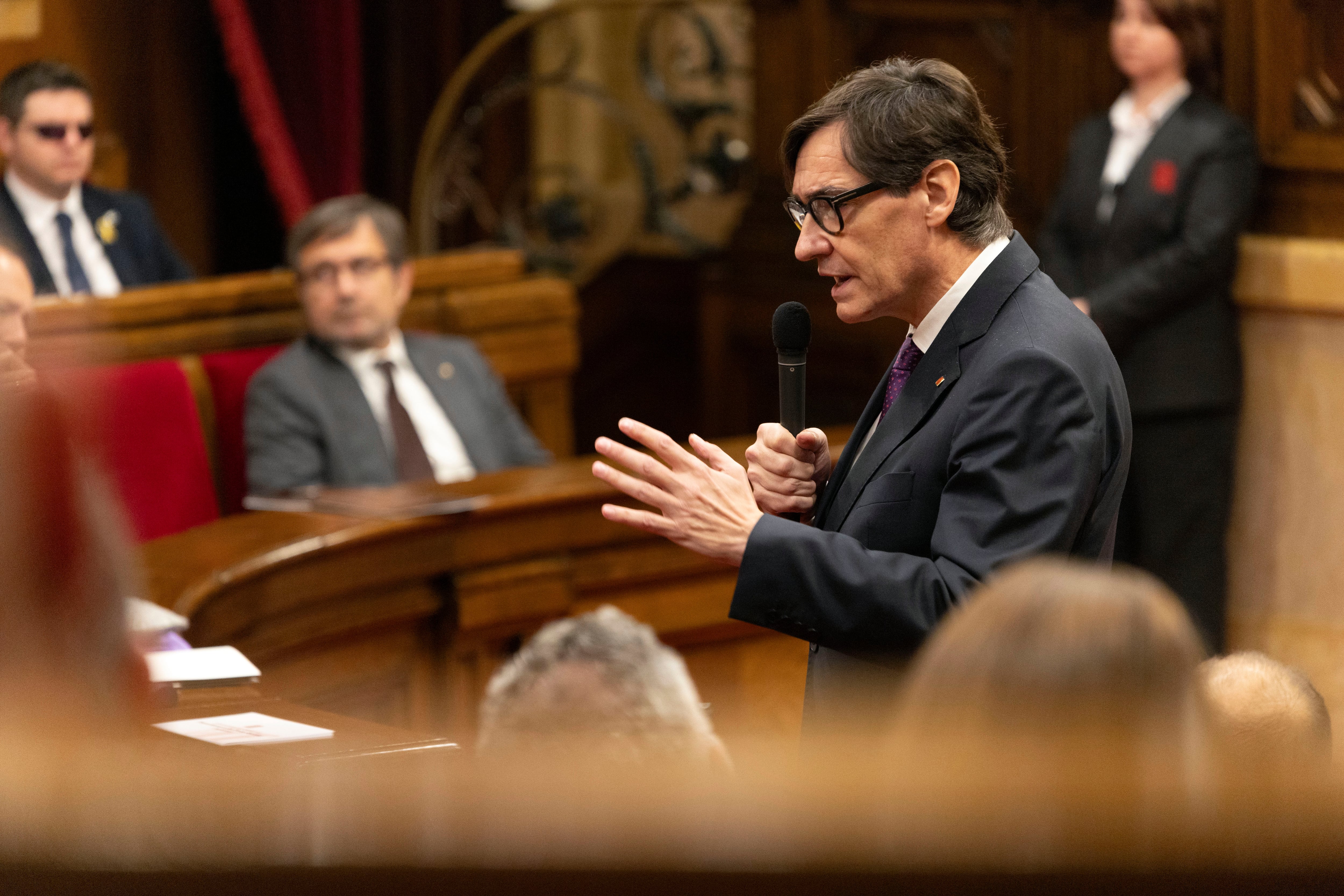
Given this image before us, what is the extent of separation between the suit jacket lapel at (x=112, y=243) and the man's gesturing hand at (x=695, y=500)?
9.12ft

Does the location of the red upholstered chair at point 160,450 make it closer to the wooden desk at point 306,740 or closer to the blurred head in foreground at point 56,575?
the wooden desk at point 306,740

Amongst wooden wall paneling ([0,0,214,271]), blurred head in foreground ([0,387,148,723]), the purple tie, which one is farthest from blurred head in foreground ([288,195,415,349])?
blurred head in foreground ([0,387,148,723])

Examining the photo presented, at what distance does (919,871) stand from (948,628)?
307 mm

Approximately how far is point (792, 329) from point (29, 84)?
2.69 m

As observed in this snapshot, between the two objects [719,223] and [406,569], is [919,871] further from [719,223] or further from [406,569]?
[719,223]

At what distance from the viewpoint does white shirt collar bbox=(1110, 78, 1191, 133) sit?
13.5 feet

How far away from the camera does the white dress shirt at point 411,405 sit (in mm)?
3834

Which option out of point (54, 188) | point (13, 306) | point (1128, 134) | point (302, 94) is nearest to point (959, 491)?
point (13, 306)

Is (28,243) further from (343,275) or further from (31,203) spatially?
(343,275)

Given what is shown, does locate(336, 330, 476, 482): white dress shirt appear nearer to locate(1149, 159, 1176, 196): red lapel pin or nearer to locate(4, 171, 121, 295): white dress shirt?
locate(4, 171, 121, 295): white dress shirt

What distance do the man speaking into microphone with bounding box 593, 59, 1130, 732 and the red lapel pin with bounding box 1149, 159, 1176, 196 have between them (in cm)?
247

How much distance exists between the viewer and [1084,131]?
Result: 167 inches

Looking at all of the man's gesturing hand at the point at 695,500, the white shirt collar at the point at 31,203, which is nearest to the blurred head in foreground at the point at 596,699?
the man's gesturing hand at the point at 695,500

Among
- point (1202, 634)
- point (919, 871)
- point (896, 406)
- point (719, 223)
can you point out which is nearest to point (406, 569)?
point (896, 406)
